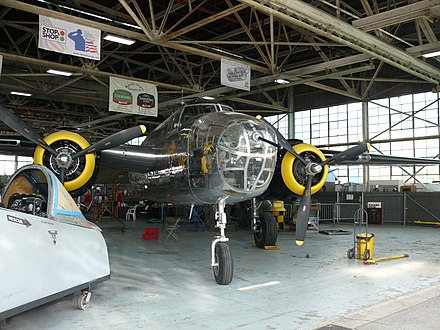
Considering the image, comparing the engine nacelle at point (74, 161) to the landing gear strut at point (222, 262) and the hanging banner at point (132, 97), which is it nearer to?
the landing gear strut at point (222, 262)

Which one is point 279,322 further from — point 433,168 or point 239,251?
Answer: point 433,168

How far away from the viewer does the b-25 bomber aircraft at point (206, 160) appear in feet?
24.7

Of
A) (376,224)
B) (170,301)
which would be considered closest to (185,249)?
(170,301)

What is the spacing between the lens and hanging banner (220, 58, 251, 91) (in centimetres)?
1486

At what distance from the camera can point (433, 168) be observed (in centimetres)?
2405

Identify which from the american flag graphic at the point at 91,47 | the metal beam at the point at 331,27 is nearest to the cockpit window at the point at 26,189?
the american flag graphic at the point at 91,47

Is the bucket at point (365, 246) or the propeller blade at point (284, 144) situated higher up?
the propeller blade at point (284, 144)

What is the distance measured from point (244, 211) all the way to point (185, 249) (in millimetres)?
7822

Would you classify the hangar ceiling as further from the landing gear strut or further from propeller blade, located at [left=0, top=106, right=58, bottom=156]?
the landing gear strut

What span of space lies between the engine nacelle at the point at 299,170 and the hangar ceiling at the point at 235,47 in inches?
144

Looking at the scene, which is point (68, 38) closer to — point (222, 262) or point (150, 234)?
point (150, 234)

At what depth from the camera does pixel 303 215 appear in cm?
901

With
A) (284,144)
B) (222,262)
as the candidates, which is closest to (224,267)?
(222,262)

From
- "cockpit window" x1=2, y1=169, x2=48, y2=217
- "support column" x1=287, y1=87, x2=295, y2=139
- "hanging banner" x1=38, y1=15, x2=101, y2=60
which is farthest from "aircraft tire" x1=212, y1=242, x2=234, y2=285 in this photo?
"support column" x1=287, y1=87, x2=295, y2=139
